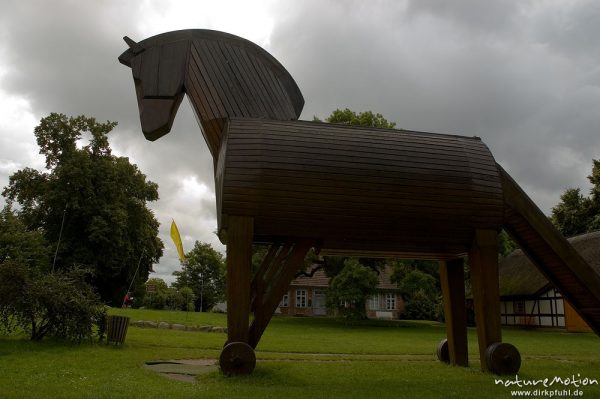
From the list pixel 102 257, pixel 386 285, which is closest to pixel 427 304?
pixel 386 285

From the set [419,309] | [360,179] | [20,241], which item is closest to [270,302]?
[360,179]

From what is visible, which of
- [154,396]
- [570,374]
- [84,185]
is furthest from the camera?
[84,185]

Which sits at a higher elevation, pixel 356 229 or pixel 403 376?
pixel 356 229

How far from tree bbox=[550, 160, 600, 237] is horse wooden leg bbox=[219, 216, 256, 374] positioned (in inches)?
1450

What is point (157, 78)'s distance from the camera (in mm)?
10453

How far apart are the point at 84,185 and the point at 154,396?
29604 millimetres

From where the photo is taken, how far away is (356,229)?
32.5ft

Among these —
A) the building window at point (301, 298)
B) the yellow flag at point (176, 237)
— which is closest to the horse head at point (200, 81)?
the yellow flag at point (176, 237)

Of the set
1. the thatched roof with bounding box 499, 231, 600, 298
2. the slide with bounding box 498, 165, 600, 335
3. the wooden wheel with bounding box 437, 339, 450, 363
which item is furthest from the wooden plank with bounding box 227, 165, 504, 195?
the thatched roof with bounding box 499, 231, 600, 298

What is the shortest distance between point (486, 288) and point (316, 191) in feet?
13.2

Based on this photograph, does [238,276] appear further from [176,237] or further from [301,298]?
[301,298]

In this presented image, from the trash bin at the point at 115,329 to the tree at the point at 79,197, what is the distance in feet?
62.3

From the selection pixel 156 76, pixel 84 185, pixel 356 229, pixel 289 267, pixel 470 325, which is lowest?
pixel 470 325

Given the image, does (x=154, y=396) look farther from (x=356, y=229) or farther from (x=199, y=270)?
(x=199, y=270)
